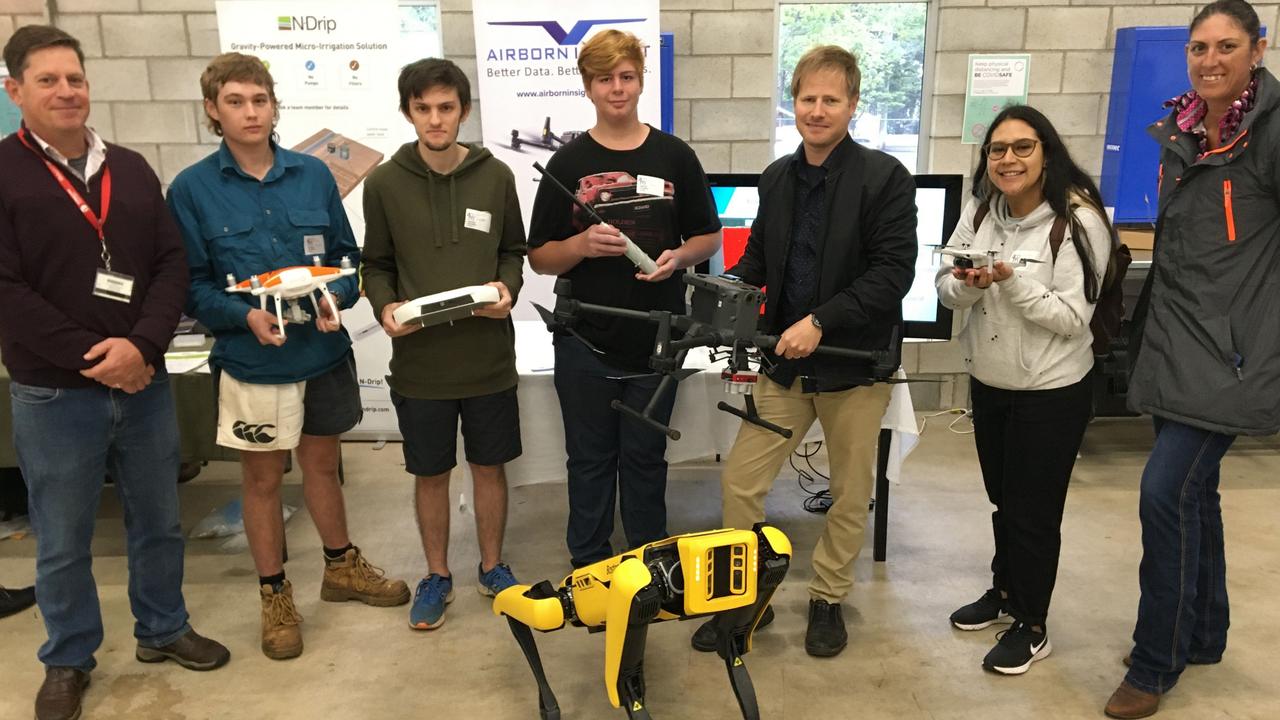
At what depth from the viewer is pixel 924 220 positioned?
136 inches

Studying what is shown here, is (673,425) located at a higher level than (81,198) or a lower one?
lower

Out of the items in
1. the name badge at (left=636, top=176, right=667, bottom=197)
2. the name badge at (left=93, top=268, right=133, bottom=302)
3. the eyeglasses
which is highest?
the eyeglasses

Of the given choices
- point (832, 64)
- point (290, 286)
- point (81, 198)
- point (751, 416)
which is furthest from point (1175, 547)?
point (81, 198)

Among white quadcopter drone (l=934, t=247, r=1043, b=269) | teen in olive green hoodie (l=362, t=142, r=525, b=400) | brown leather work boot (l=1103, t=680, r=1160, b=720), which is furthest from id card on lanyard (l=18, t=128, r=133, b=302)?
brown leather work boot (l=1103, t=680, r=1160, b=720)

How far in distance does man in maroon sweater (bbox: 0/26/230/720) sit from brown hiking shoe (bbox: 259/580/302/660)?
0.36 m

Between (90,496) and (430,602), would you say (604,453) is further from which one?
(90,496)

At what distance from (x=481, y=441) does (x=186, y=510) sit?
1657 mm

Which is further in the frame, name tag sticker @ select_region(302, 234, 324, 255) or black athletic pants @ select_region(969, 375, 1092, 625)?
name tag sticker @ select_region(302, 234, 324, 255)

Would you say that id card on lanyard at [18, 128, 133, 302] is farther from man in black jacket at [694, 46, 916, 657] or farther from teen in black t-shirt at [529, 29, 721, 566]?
man in black jacket at [694, 46, 916, 657]

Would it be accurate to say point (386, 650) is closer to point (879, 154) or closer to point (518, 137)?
point (879, 154)

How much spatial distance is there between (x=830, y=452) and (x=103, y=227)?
1.85 meters

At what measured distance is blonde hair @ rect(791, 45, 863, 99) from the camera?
2.11m

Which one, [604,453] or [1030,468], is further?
[604,453]

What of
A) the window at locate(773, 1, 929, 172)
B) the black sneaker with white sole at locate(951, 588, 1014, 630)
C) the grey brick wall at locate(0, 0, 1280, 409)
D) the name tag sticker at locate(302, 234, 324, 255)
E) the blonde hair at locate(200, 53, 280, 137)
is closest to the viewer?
the blonde hair at locate(200, 53, 280, 137)
